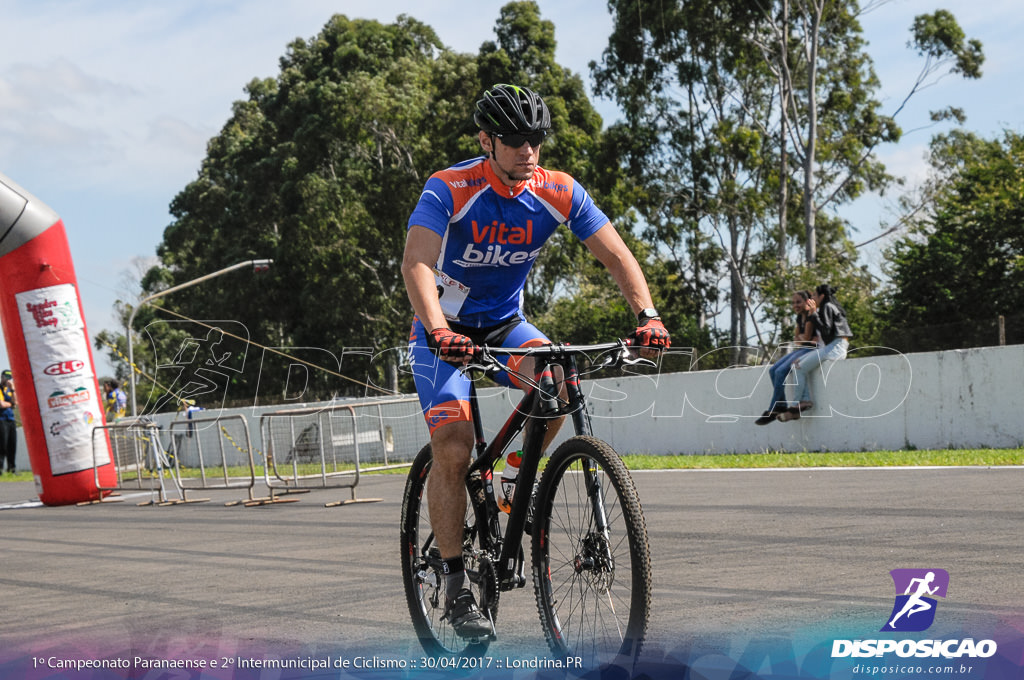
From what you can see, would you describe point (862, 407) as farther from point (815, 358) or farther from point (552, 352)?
point (552, 352)

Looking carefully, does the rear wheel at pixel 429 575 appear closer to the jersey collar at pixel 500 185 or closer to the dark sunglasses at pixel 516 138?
the jersey collar at pixel 500 185

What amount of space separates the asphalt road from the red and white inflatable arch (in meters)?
3.40

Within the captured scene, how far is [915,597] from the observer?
16.8ft

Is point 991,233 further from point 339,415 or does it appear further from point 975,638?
point 975,638

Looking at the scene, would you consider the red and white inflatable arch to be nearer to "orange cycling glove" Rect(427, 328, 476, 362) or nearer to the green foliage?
"orange cycling glove" Rect(427, 328, 476, 362)

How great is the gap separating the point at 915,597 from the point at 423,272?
2.64 m

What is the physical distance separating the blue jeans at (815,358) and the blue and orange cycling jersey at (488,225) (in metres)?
11.1

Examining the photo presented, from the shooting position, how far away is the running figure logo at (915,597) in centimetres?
453

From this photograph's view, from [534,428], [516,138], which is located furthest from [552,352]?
[516,138]

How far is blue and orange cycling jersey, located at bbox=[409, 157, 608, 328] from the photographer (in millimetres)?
4445

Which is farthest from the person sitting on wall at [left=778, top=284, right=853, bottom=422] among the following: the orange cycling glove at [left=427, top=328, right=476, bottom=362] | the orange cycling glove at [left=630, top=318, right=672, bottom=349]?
the orange cycling glove at [left=427, top=328, right=476, bottom=362]

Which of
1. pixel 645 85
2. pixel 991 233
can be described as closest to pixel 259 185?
Result: pixel 645 85

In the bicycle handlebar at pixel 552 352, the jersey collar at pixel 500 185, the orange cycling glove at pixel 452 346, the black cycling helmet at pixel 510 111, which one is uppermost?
the black cycling helmet at pixel 510 111

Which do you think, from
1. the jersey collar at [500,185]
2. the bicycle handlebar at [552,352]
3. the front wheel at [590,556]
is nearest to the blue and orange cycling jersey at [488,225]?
the jersey collar at [500,185]
